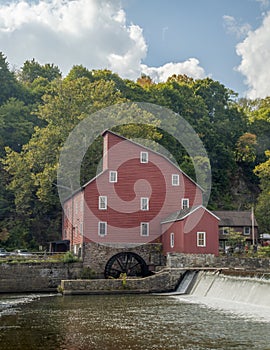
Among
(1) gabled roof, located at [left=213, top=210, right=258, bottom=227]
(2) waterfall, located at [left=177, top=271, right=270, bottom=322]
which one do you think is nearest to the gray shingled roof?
(2) waterfall, located at [left=177, top=271, right=270, bottom=322]

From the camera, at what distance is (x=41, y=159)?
42.0 meters

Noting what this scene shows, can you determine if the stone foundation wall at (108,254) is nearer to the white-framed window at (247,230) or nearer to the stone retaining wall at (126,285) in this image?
the stone retaining wall at (126,285)

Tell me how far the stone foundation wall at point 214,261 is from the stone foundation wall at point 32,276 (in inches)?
254

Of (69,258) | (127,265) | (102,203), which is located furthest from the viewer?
(102,203)

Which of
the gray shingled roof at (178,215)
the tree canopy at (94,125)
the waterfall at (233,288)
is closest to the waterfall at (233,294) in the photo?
the waterfall at (233,288)

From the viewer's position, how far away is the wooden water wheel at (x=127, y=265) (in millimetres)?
32375

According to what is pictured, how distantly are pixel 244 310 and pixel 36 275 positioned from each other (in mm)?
15153

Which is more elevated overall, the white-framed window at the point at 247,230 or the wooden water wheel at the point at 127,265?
the white-framed window at the point at 247,230

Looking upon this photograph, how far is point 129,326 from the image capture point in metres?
15.6

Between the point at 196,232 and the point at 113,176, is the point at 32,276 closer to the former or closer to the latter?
the point at 113,176

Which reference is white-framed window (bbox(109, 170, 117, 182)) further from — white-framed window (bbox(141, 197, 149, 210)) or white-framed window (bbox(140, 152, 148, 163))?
white-framed window (bbox(141, 197, 149, 210))

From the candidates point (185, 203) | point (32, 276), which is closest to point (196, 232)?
point (185, 203)

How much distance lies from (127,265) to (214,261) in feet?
19.6

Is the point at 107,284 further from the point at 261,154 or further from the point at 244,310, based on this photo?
the point at 261,154
